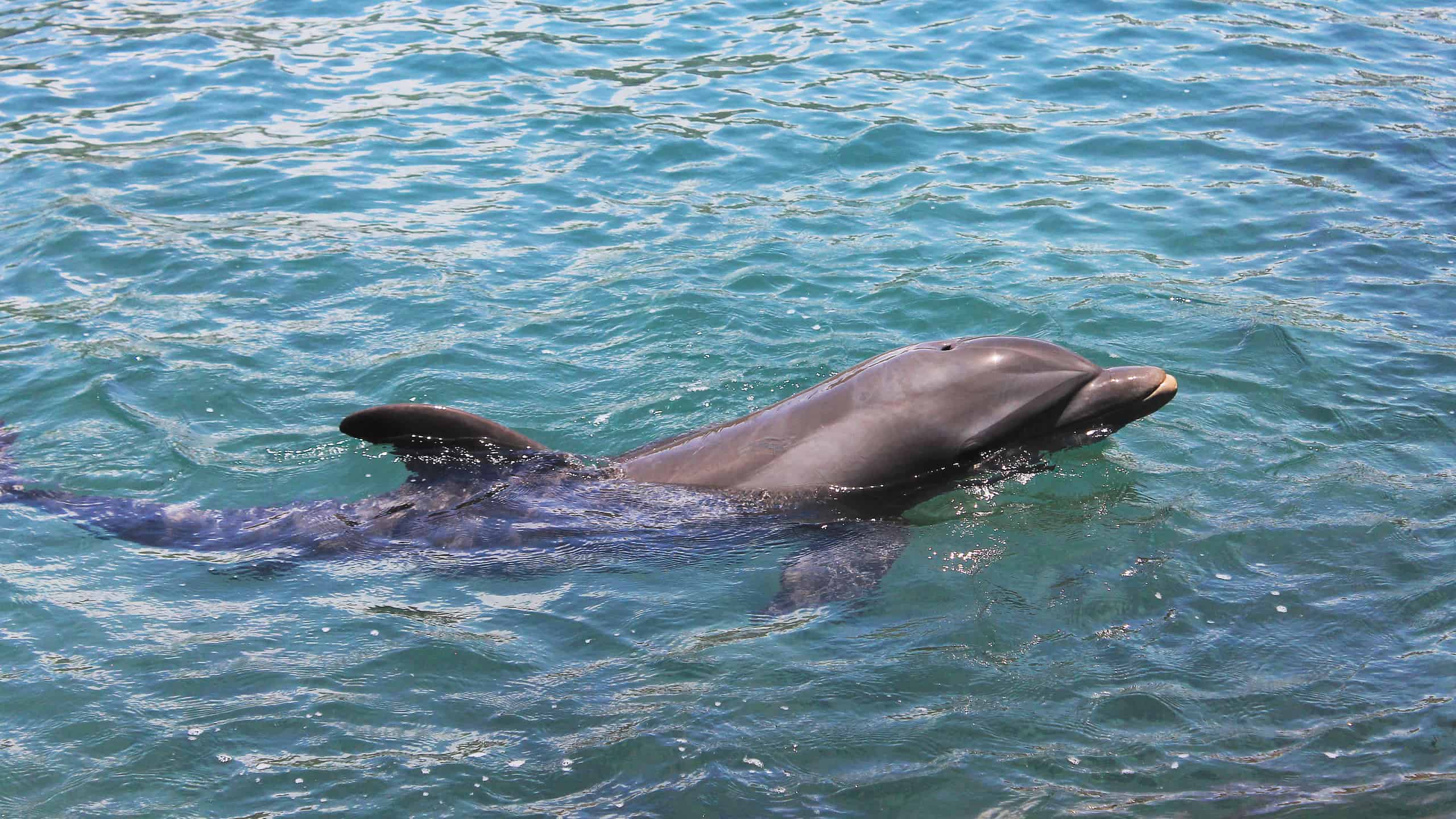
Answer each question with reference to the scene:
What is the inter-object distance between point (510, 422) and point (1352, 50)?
39.8 ft

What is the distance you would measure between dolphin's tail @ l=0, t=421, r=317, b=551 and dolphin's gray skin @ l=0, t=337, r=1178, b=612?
13 mm

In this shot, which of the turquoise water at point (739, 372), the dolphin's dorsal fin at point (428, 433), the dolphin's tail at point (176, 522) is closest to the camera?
the turquoise water at point (739, 372)

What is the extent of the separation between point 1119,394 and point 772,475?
185cm

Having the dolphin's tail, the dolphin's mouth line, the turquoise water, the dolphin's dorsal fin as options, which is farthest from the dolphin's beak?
the dolphin's tail

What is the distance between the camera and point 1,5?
1848 centimetres

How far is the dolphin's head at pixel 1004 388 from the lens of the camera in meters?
6.38

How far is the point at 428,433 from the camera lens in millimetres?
6520

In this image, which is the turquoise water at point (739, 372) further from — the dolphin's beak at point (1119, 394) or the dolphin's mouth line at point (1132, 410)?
the dolphin's beak at point (1119, 394)

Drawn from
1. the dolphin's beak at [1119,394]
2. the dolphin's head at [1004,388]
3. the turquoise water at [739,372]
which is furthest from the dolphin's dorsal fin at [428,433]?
the dolphin's beak at [1119,394]

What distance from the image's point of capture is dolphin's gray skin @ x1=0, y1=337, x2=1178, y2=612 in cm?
640

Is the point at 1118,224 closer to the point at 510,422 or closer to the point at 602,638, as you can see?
A: the point at 510,422

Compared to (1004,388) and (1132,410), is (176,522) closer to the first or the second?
(1004,388)

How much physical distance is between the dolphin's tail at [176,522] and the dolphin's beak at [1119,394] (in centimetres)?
415

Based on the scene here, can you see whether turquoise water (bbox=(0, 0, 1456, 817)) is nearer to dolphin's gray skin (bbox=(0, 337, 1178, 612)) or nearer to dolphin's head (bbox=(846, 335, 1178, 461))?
dolphin's gray skin (bbox=(0, 337, 1178, 612))
